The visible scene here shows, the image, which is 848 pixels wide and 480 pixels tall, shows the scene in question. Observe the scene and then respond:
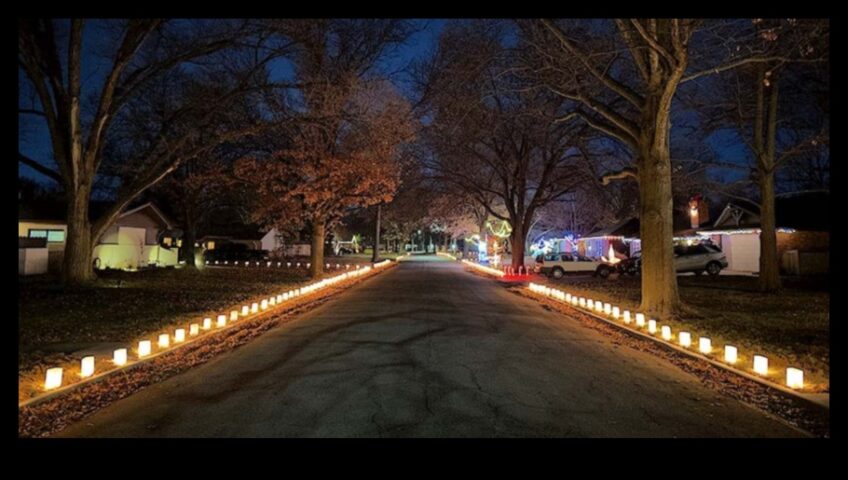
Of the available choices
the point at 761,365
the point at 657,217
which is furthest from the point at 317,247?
the point at 761,365

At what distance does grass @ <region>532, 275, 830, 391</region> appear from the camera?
782cm

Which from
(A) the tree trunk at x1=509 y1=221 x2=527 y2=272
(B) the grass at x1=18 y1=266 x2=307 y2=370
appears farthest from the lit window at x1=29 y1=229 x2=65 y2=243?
(A) the tree trunk at x1=509 y1=221 x2=527 y2=272

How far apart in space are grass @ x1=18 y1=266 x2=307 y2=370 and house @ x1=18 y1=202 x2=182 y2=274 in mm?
9185

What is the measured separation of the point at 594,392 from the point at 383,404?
259cm

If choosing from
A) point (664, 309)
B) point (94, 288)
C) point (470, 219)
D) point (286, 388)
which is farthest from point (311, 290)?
point (470, 219)

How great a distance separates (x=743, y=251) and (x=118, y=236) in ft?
123

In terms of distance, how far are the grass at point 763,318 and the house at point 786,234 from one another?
19.7 feet

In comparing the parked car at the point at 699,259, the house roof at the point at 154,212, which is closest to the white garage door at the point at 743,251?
the parked car at the point at 699,259

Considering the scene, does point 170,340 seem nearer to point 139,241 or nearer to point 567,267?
point 567,267

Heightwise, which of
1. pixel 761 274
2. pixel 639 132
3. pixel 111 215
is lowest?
pixel 761 274

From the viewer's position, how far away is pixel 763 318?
1183cm

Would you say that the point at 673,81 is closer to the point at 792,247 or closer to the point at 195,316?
the point at 195,316

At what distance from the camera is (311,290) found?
19.8 m

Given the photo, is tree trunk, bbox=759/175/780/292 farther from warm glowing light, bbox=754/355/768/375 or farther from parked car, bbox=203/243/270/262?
parked car, bbox=203/243/270/262
